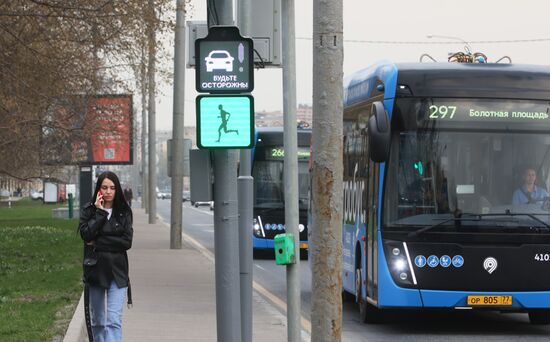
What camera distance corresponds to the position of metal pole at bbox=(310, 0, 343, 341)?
828 centimetres

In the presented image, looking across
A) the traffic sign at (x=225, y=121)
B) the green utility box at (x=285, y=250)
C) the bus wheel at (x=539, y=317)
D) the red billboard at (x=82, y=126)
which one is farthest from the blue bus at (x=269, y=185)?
the traffic sign at (x=225, y=121)

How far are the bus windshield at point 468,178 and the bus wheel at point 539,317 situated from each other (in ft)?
4.84

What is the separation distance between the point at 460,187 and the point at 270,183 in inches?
605

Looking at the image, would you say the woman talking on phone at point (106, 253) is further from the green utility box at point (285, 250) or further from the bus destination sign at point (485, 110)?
the bus destination sign at point (485, 110)

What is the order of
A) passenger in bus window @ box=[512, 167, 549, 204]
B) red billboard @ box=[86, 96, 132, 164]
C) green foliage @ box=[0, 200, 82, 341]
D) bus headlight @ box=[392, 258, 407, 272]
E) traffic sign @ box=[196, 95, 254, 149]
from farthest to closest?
red billboard @ box=[86, 96, 132, 164], passenger in bus window @ box=[512, 167, 549, 204], bus headlight @ box=[392, 258, 407, 272], green foliage @ box=[0, 200, 82, 341], traffic sign @ box=[196, 95, 254, 149]

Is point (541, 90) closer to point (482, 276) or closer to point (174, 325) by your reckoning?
point (482, 276)

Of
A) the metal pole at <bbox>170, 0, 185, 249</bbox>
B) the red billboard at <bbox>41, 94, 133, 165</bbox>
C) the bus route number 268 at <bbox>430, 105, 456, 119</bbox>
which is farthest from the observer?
the red billboard at <bbox>41, 94, 133, 165</bbox>

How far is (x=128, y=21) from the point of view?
2170cm

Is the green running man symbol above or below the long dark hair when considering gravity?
above

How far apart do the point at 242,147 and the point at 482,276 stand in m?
5.59

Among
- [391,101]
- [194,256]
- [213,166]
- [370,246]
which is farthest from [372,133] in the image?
[194,256]

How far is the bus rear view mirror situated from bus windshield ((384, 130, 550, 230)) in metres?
0.60

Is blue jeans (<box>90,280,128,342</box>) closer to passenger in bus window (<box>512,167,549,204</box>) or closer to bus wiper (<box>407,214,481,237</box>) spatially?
bus wiper (<box>407,214,481,237</box>)

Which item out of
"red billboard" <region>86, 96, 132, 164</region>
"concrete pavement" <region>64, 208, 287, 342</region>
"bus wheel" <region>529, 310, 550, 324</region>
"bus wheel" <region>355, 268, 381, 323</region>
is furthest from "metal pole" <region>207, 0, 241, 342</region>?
"red billboard" <region>86, 96, 132, 164</region>
